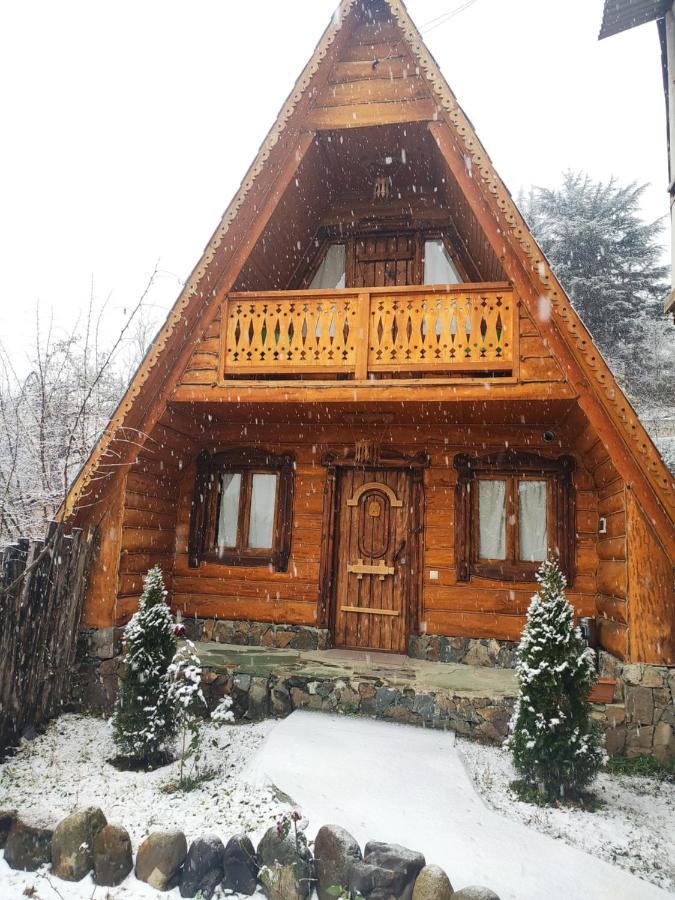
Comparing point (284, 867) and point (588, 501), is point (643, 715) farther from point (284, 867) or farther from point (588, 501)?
→ point (284, 867)

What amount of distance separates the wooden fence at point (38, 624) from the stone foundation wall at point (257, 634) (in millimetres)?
2122

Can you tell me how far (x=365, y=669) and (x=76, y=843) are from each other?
3.91 m

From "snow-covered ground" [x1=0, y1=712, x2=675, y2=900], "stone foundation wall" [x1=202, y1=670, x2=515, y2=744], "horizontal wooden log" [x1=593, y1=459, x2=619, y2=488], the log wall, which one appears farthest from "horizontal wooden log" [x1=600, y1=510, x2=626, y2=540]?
"snow-covered ground" [x1=0, y1=712, x2=675, y2=900]

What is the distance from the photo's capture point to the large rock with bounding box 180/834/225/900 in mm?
4086

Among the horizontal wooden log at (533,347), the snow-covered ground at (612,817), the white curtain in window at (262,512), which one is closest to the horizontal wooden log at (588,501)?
the horizontal wooden log at (533,347)

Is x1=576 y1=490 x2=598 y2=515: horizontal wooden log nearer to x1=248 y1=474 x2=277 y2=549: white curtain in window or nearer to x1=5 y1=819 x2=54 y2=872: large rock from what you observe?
x1=248 y1=474 x2=277 y2=549: white curtain in window

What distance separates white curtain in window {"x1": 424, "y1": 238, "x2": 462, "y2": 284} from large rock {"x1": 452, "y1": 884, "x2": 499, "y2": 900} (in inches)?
318

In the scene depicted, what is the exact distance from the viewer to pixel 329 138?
8734 millimetres

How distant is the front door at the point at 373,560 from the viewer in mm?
8812

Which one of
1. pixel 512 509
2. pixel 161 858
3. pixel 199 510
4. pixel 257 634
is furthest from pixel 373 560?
pixel 161 858

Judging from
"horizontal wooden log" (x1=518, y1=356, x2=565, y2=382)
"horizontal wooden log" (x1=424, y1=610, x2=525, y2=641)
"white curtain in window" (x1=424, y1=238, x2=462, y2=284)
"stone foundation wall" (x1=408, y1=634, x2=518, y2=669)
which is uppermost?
"white curtain in window" (x1=424, y1=238, x2=462, y2=284)

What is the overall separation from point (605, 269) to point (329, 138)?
13.8 metres

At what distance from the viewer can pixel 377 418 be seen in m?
8.79

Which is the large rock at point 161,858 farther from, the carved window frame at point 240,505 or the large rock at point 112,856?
the carved window frame at point 240,505
